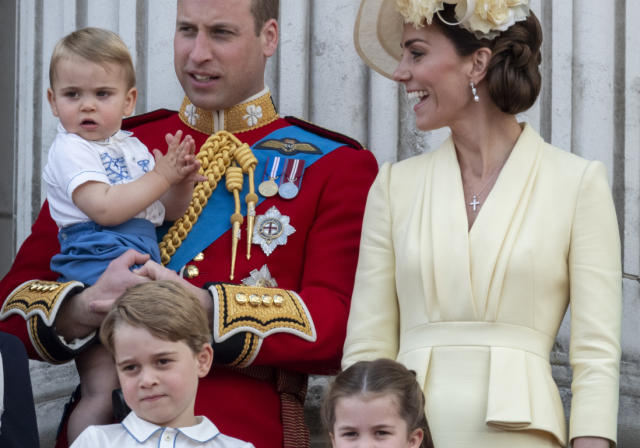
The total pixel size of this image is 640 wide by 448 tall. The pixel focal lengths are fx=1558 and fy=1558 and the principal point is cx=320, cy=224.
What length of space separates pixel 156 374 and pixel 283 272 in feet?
2.94

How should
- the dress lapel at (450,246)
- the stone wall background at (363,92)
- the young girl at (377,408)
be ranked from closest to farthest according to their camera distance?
1. the young girl at (377,408)
2. the dress lapel at (450,246)
3. the stone wall background at (363,92)

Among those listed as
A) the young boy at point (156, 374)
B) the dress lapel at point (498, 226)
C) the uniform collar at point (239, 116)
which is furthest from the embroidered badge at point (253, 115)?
the young boy at point (156, 374)

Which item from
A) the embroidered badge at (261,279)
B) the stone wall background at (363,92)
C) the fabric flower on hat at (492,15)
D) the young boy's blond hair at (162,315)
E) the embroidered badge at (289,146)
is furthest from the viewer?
the stone wall background at (363,92)

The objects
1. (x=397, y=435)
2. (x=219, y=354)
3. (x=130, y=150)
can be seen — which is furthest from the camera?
(x=130, y=150)

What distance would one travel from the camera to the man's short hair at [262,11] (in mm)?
4898

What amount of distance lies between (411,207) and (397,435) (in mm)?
809

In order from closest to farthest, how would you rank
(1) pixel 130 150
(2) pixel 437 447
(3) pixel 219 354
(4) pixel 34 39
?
(2) pixel 437 447
(3) pixel 219 354
(1) pixel 130 150
(4) pixel 34 39

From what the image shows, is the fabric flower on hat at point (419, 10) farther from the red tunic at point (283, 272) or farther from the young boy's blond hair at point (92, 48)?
the young boy's blond hair at point (92, 48)

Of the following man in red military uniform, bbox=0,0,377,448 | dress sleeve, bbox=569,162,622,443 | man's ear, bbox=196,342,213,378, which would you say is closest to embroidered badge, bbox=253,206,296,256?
man in red military uniform, bbox=0,0,377,448

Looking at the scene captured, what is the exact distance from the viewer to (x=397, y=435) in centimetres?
373

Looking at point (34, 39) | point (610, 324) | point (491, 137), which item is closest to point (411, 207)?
point (491, 137)

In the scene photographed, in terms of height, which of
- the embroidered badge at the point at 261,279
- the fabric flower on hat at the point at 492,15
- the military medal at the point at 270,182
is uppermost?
the fabric flower on hat at the point at 492,15

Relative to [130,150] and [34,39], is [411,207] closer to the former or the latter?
[130,150]

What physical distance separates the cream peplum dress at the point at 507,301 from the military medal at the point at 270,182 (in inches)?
21.7
